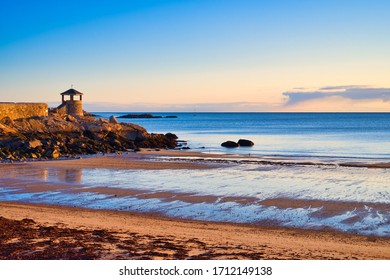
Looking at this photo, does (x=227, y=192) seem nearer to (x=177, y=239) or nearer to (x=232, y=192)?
(x=232, y=192)

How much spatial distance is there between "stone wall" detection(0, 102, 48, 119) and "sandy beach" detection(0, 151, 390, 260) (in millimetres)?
26596

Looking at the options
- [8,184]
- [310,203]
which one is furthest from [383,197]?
[8,184]

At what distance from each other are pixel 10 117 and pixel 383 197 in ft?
101

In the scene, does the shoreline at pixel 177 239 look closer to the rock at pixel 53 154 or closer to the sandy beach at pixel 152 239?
the sandy beach at pixel 152 239

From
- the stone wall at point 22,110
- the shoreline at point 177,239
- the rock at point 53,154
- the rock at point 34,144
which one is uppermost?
the stone wall at point 22,110

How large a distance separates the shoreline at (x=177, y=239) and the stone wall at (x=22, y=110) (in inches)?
1081

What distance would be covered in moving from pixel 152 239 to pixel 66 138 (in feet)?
89.3

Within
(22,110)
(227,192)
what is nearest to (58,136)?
(22,110)

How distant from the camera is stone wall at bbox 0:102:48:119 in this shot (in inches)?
1491

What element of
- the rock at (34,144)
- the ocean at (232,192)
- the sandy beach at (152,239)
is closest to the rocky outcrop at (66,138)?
the rock at (34,144)

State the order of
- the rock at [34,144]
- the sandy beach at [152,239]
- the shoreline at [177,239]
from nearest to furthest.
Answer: the sandy beach at [152,239] < the shoreline at [177,239] < the rock at [34,144]

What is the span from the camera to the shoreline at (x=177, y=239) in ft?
26.9

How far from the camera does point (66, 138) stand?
3516cm
